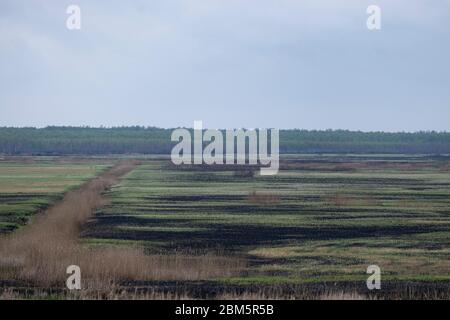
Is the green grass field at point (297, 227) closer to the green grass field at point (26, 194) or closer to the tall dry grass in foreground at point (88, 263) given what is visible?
the tall dry grass in foreground at point (88, 263)

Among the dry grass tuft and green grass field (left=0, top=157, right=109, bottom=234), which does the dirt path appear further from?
the dry grass tuft

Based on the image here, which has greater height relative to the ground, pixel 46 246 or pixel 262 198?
pixel 46 246

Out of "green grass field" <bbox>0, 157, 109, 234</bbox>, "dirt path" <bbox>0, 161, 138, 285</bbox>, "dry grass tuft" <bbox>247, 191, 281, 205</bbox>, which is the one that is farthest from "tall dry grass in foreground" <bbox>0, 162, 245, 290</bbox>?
"dry grass tuft" <bbox>247, 191, 281, 205</bbox>

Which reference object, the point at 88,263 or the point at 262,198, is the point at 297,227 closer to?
the point at 88,263

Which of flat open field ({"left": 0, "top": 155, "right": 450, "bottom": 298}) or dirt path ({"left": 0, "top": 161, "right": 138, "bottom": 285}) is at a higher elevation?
dirt path ({"left": 0, "top": 161, "right": 138, "bottom": 285})

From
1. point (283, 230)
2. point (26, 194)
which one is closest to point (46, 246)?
point (283, 230)

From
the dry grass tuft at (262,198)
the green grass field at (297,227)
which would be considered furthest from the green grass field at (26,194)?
the dry grass tuft at (262,198)

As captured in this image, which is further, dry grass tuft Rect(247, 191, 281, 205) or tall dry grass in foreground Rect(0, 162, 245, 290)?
dry grass tuft Rect(247, 191, 281, 205)

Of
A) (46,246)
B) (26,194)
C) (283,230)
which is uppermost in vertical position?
(46,246)
